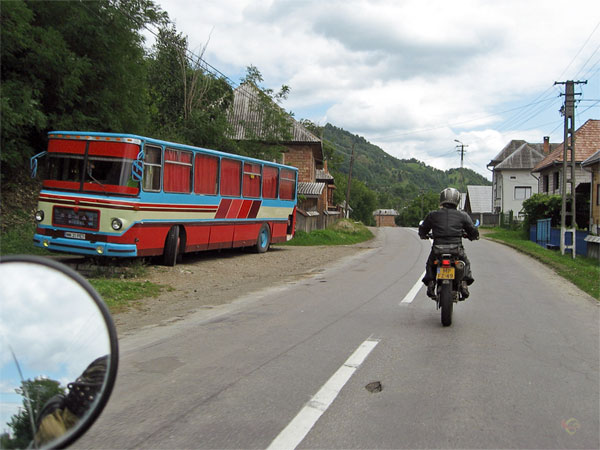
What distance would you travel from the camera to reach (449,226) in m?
7.87

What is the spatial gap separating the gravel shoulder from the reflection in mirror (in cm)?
550

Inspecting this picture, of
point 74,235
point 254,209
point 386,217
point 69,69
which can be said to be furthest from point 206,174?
point 386,217

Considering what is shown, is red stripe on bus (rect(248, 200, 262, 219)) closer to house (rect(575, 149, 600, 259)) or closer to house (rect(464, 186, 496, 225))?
house (rect(575, 149, 600, 259))

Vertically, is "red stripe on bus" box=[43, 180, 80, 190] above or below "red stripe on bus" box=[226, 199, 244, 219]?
above

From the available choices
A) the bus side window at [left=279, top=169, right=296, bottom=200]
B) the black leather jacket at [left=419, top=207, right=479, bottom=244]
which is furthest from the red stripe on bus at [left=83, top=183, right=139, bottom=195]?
the bus side window at [left=279, top=169, right=296, bottom=200]

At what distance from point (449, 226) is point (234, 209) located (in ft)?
36.4

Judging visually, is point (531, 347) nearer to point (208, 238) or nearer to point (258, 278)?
point (258, 278)

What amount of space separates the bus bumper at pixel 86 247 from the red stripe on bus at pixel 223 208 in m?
4.43

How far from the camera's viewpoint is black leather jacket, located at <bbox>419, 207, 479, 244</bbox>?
7848mm

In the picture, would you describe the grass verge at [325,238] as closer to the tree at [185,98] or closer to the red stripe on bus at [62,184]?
the tree at [185,98]

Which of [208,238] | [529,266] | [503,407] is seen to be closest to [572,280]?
[529,266]

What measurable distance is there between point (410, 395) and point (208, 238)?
41.2 ft

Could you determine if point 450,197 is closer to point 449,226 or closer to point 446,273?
point 449,226

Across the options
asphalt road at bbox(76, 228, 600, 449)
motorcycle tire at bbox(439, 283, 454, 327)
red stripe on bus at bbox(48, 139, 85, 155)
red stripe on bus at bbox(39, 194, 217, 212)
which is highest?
red stripe on bus at bbox(48, 139, 85, 155)
